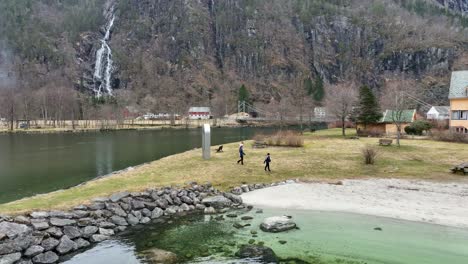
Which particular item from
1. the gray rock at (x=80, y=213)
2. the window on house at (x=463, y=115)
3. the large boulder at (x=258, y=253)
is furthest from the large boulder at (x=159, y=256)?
the window on house at (x=463, y=115)

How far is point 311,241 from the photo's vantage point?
19.4 m

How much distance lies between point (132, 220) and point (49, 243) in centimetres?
512

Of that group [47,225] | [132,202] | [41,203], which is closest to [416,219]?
[132,202]

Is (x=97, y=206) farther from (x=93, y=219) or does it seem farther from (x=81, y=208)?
(x=93, y=219)

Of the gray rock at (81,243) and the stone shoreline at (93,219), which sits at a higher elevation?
the stone shoreline at (93,219)

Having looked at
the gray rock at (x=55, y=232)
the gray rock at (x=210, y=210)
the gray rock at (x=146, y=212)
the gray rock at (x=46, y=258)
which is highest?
the gray rock at (x=55, y=232)

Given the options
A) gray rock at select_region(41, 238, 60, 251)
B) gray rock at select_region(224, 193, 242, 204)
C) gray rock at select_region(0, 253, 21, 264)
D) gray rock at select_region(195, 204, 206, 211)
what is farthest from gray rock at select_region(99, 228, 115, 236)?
gray rock at select_region(224, 193, 242, 204)

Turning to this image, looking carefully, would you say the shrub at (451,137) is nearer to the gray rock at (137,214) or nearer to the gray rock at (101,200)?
the gray rock at (137,214)

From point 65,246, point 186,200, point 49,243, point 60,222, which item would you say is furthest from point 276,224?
point 49,243

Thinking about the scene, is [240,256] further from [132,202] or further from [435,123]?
[435,123]

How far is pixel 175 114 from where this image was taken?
182m

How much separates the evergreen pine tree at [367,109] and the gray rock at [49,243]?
60013 mm

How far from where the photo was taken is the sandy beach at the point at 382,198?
22.7 m

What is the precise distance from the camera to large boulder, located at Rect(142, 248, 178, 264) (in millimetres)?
17016
